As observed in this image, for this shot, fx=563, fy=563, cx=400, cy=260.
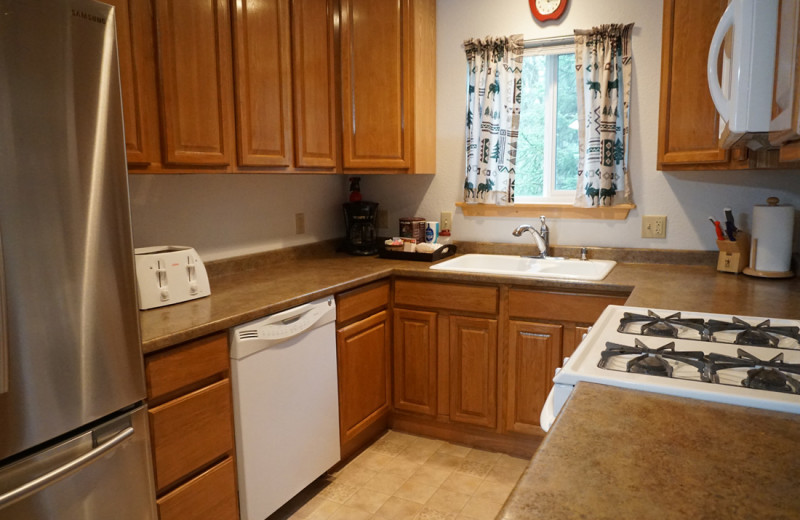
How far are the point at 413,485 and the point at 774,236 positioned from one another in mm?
1790

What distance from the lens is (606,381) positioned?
1.09 meters

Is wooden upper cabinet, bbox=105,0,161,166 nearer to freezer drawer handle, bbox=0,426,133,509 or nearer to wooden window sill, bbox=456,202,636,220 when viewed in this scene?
freezer drawer handle, bbox=0,426,133,509

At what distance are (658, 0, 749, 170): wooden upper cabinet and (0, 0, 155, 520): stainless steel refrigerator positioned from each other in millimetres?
2002

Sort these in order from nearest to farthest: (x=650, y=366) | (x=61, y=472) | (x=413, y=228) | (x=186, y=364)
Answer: (x=650, y=366)
(x=61, y=472)
(x=186, y=364)
(x=413, y=228)

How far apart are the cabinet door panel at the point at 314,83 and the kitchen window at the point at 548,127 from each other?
1014mm

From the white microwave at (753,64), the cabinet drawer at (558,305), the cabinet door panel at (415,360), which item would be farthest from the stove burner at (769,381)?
the cabinet door panel at (415,360)

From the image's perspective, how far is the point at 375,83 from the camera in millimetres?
2840

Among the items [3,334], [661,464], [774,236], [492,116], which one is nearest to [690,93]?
[774,236]

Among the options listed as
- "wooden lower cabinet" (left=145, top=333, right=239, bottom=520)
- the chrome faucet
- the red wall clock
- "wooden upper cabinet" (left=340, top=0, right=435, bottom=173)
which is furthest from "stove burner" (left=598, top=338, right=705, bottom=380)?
the red wall clock

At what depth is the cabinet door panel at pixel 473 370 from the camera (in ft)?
8.55

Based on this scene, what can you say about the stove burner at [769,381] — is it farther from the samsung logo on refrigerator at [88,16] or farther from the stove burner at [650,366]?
the samsung logo on refrigerator at [88,16]

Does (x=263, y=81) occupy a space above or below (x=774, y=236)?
above

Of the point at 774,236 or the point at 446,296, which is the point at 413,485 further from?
the point at 774,236

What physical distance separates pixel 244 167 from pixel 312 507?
1.39 meters
